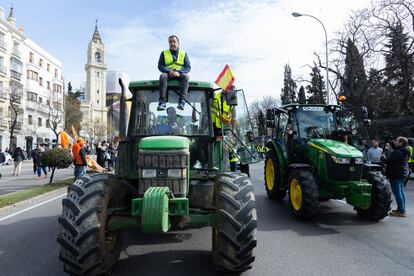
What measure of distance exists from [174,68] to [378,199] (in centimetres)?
499

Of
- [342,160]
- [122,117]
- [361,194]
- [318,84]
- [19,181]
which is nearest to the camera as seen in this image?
[122,117]

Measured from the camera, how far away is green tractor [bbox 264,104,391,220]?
24.2ft

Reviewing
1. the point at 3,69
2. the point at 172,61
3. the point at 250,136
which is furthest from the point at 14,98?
the point at 172,61

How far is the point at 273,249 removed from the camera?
5.58 m

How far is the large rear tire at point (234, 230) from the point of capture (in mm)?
4043

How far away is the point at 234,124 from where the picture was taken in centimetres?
692

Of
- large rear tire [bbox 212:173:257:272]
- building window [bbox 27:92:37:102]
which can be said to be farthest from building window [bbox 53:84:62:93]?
large rear tire [bbox 212:173:257:272]

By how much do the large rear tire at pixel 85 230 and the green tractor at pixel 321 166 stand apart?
14.7 ft

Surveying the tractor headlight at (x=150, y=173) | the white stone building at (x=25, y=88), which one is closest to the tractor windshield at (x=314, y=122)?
the tractor headlight at (x=150, y=173)

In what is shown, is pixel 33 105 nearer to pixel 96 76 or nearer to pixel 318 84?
pixel 318 84

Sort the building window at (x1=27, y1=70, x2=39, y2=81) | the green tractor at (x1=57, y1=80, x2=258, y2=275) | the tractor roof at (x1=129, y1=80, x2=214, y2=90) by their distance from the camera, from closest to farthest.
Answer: the green tractor at (x1=57, y1=80, x2=258, y2=275) < the tractor roof at (x1=129, y1=80, x2=214, y2=90) < the building window at (x1=27, y1=70, x2=39, y2=81)

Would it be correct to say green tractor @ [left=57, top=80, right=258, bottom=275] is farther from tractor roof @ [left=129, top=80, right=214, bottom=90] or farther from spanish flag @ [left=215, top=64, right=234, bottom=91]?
spanish flag @ [left=215, top=64, right=234, bottom=91]

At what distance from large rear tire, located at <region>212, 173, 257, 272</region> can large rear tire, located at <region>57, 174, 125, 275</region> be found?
1.29m

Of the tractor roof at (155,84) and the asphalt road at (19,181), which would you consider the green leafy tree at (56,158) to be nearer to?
the asphalt road at (19,181)
